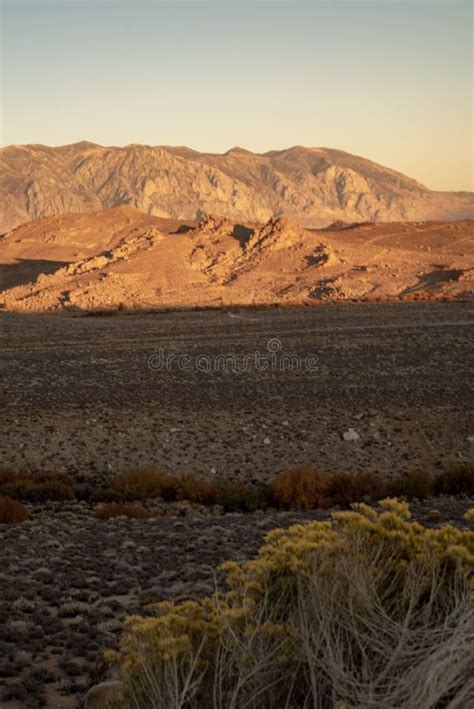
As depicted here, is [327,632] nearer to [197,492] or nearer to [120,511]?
[120,511]

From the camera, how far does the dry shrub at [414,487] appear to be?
12883mm

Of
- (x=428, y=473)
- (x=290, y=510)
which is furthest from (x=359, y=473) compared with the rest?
(x=290, y=510)

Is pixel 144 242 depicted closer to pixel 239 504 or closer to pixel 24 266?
pixel 24 266

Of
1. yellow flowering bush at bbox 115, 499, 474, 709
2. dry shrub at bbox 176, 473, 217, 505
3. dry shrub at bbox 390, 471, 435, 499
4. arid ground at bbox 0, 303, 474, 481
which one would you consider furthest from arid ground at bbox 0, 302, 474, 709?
yellow flowering bush at bbox 115, 499, 474, 709

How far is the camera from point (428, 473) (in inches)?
562

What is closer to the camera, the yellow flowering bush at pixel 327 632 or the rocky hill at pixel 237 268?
the yellow flowering bush at pixel 327 632

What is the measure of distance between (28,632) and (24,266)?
55380 mm

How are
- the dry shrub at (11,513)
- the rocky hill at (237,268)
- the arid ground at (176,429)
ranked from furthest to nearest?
the rocky hill at (237,268) < the dry shrub at (11,513) < the arid ground at (176,429)

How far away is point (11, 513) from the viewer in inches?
440

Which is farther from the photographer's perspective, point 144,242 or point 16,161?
point 16,161

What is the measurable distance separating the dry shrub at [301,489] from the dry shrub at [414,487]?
106 centimetres

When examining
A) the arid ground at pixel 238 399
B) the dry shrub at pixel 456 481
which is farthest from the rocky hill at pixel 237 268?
the dry shrub at pixel 456 481

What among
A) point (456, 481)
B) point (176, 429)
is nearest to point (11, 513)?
point (176, 429)

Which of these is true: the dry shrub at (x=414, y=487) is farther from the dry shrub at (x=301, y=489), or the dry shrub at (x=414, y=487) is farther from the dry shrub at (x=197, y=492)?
the dry shrub at (x=197, y=492)
